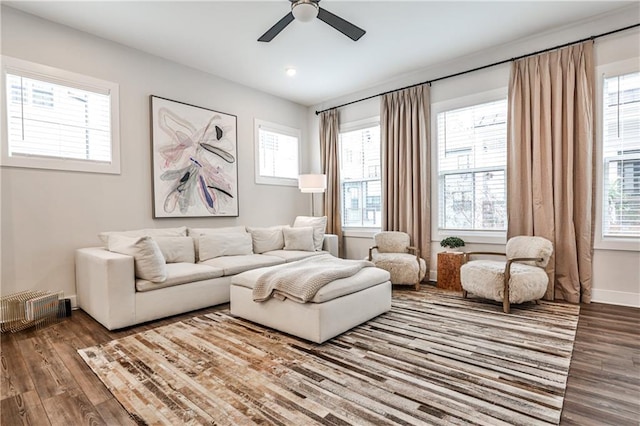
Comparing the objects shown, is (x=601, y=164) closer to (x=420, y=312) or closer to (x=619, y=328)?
(x=619, y=328)

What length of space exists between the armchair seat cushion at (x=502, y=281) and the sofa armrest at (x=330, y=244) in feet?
7.23

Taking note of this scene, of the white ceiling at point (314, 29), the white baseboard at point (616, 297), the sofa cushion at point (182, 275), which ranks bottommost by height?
the white baseboard at point (616, 297)

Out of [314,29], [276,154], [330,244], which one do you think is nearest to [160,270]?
[330,244]

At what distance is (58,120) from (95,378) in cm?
281

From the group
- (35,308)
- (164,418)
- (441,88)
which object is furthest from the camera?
(441,88)

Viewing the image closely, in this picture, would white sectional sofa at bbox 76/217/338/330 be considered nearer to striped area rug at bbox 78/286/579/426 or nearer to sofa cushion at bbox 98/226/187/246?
sofa cushion at bbox 98/226/187/246

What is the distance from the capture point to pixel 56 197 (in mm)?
3457

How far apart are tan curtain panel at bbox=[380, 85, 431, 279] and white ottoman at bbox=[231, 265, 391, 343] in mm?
1784

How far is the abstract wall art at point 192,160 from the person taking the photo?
429 centimetres

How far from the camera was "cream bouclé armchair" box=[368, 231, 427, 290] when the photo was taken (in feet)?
14.1

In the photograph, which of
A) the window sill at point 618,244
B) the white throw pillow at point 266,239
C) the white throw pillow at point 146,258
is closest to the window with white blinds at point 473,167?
the window sill at point 618,244

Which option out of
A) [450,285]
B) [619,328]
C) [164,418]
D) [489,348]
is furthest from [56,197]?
[619,328]

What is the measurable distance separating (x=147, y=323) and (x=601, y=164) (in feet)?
16.5

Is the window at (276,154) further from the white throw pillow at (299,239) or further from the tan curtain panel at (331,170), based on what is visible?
the white throw pillow at (299,239)
